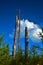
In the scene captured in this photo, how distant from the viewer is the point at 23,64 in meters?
27.9

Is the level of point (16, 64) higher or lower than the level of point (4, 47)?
lower

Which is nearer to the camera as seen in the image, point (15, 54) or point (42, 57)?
point (42, 57)

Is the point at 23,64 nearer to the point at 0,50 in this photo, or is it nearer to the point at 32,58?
the point at 32,58

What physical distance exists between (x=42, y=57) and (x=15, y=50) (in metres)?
6.56

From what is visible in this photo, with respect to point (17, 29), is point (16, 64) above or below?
below

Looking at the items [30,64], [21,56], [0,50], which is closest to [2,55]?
[0,50]

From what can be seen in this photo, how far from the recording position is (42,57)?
2628 centimetres

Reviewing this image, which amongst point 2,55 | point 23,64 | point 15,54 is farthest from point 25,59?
point 2,55

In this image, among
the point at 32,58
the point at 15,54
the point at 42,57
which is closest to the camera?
the point at 42,57

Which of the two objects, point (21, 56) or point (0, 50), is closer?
point (21, 56)

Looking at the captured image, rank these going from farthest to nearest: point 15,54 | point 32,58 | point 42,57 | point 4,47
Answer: point 4,47 → point 15,54 → point 32,58 → point 42,57

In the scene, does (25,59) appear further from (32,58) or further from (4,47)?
(4,47)

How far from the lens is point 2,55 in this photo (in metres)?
33.8

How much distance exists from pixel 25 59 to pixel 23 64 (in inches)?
22.1
